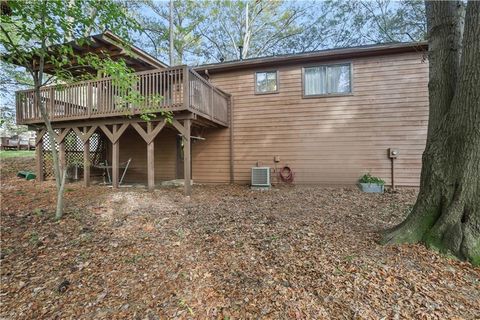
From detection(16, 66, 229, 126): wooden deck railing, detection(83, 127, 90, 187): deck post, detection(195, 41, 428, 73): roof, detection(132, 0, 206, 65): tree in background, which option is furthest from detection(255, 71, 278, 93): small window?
detection(132, 0, 206, 65): tree in background

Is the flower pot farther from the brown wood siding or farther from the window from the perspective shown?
the window

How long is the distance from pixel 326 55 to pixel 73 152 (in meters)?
10.1

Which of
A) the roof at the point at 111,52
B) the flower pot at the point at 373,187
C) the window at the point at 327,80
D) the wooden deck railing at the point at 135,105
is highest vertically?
the roof at the point at 111,52

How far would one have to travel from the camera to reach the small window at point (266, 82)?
28.1ft

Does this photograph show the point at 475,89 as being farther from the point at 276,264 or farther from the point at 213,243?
the point at 213,243

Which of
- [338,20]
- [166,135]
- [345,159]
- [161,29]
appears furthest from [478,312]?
[161,29]

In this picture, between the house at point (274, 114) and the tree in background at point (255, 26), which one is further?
the tree in background at point (255, 26)

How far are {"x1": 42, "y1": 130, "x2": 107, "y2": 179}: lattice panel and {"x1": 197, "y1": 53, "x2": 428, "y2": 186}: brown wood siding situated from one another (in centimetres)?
457

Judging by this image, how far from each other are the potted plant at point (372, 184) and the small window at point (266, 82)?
13.9 feet

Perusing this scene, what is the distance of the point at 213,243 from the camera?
3320 mm

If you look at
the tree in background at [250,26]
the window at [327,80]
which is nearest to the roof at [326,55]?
the window at [327,80]

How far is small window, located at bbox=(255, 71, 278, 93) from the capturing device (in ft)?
28.1

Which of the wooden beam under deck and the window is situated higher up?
the window

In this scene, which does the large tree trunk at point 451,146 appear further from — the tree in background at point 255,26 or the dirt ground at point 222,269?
the tree in background at point 255,26
